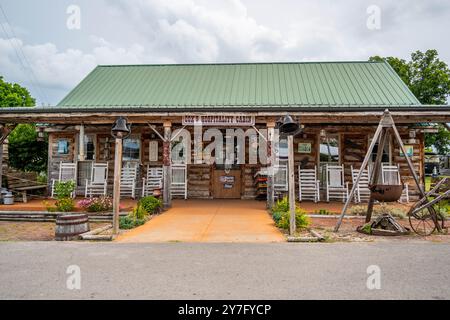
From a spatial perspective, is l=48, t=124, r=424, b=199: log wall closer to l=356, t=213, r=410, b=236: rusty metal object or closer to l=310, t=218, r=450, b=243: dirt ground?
l=310, t=218, r=450, b=243: dirt ground

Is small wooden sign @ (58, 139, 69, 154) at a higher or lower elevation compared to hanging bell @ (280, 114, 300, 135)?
higher

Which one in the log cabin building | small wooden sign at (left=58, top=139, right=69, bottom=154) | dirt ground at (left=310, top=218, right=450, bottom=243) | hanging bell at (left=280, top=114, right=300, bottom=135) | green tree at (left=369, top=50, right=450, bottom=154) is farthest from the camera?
green tree at (left=369, top=50, right=450, bottom=154)

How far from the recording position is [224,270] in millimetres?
4293

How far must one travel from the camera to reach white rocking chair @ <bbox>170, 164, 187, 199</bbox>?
42.2ft

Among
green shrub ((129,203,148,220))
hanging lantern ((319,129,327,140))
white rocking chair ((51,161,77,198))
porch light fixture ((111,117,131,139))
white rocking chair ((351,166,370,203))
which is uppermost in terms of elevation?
hanging lantern ((319,129,327,140))

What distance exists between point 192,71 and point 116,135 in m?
9.24

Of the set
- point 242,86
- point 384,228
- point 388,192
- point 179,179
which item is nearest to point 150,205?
point 179,179

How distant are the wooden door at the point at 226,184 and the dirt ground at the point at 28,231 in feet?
18.6

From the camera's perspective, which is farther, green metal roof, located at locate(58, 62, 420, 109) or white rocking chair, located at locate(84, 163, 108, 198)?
white rocking chair, located at locate(84, 163, 108, 198)

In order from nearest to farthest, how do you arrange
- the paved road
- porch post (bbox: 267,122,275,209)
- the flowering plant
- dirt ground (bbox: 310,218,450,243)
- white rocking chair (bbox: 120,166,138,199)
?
1. the paved road
2. dirt ground (bbox: 310,218,450,243)
3. the flowering plant
4. porch post (bbox: 267,122,275,209)
5. white rocking chair (bbox: 120,166,138,199)

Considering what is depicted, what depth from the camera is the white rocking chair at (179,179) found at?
12852 millimetres

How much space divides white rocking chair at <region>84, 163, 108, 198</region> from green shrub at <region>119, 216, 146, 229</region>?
217 inches

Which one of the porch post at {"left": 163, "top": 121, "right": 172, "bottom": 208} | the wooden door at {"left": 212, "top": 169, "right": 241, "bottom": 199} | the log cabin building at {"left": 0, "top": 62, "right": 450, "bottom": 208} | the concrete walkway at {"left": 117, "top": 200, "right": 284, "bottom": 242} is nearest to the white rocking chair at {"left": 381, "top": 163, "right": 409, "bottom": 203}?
the log cabin building at {"left": 0, "top": 62, "right": 450, "bottom": 208}
